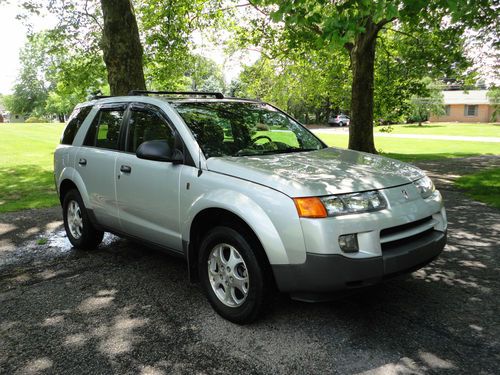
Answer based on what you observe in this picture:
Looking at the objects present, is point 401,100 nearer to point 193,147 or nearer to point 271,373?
point 193,147

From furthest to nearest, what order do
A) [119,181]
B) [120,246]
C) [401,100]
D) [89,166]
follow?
[401,100]
[120,246]
[89,166]
[119,181]

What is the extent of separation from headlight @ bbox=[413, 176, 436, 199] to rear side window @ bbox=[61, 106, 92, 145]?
4052mm

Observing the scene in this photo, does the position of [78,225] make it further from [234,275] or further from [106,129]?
[234,275]

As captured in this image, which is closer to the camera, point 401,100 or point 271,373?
point 271,373

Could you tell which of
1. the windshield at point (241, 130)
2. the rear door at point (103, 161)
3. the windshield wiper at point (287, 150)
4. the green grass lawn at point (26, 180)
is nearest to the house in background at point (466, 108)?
the green grass lawn at point (26, 180)

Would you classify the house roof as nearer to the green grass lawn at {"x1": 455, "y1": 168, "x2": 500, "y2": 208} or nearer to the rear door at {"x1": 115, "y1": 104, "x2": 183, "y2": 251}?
the green grass lawn at {"x1": 455, "y1": 168, "x2": 500, "y2": 208}

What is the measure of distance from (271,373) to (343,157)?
218cm

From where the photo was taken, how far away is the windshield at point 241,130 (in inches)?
166

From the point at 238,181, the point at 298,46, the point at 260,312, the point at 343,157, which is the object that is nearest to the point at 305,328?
the point at 260,312

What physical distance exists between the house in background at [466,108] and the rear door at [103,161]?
64597 millimetres

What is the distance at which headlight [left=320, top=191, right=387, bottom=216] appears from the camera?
10.6ft

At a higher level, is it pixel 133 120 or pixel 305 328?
pixel 133 120

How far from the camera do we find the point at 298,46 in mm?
15297

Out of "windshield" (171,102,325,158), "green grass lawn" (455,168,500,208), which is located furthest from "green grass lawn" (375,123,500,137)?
"windshield" (171,102,325,158)
